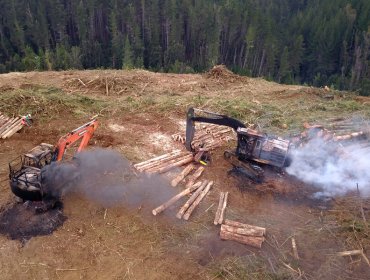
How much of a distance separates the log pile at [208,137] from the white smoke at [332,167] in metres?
3.59

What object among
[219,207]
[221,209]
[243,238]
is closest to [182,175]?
[219,207]

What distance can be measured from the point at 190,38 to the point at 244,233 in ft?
167

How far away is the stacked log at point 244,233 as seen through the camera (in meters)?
10.8

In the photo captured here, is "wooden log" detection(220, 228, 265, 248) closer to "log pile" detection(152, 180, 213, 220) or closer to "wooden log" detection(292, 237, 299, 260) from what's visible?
"wooden log" detection(292, 237, 299, 260)

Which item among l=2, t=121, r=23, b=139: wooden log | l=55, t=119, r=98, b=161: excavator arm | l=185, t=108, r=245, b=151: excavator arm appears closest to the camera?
l=55, t=119, r=98, b=161: excavator arm

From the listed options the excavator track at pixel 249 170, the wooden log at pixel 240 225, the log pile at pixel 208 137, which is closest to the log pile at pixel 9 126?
the log pile at pixel 208 137

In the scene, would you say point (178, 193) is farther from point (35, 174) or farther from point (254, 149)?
point (35, 174)

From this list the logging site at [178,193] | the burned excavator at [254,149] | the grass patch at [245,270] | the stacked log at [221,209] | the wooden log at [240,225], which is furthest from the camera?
the burned excavator at [254,149]

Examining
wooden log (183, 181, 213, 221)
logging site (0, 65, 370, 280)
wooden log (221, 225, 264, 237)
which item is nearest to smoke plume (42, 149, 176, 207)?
logging site (0, 65, 370, 280)

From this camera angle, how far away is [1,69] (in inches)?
1817

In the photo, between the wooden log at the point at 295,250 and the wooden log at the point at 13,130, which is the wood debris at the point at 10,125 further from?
the wooden log at the point at 295,250

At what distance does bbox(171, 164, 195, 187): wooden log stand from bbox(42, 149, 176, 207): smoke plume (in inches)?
10.3

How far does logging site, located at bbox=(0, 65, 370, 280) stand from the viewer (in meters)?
10.2

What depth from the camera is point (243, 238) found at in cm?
1088
